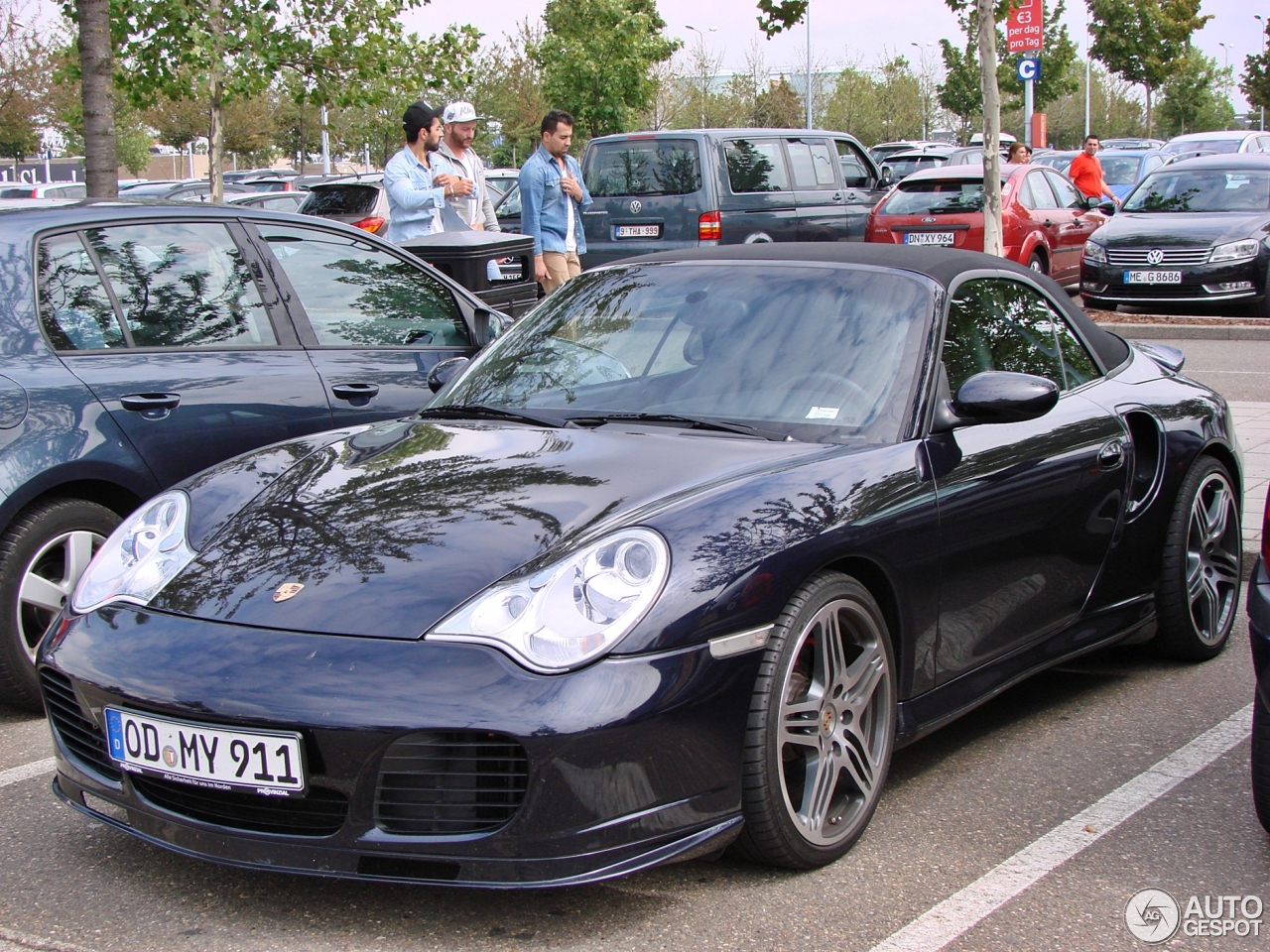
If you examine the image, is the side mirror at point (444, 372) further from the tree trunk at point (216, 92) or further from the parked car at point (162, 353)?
the tree trunk at point (216, 92)

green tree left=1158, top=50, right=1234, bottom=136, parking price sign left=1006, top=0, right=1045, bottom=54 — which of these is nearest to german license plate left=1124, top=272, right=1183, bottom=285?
parking price sign left=1006, top=0, right=1045, bottom=54

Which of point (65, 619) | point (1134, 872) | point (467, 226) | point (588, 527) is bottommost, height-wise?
point (1134, 872)

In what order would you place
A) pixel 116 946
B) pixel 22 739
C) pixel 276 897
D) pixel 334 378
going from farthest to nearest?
pixel 334 378 < pixel 22 739 < pixel 276 897 < pixel 116 946

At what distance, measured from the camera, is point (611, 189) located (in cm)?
1471

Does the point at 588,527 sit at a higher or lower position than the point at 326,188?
lower

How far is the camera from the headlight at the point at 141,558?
333 cm

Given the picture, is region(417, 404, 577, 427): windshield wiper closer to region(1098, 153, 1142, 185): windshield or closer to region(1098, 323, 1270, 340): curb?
region(1098, 323, 1270, 340): curb

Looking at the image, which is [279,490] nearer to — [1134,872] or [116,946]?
[116,946]

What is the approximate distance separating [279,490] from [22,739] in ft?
4.36

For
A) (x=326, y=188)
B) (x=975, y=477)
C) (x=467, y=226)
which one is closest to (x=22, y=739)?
(x=975, y=477)

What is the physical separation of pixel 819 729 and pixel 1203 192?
1381cm

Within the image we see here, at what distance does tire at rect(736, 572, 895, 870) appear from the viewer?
9.93 feet

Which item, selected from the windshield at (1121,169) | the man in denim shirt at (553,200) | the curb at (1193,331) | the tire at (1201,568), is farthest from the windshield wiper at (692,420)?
the windshield at (1121,169)

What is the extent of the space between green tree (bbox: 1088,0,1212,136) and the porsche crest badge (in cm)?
5773
